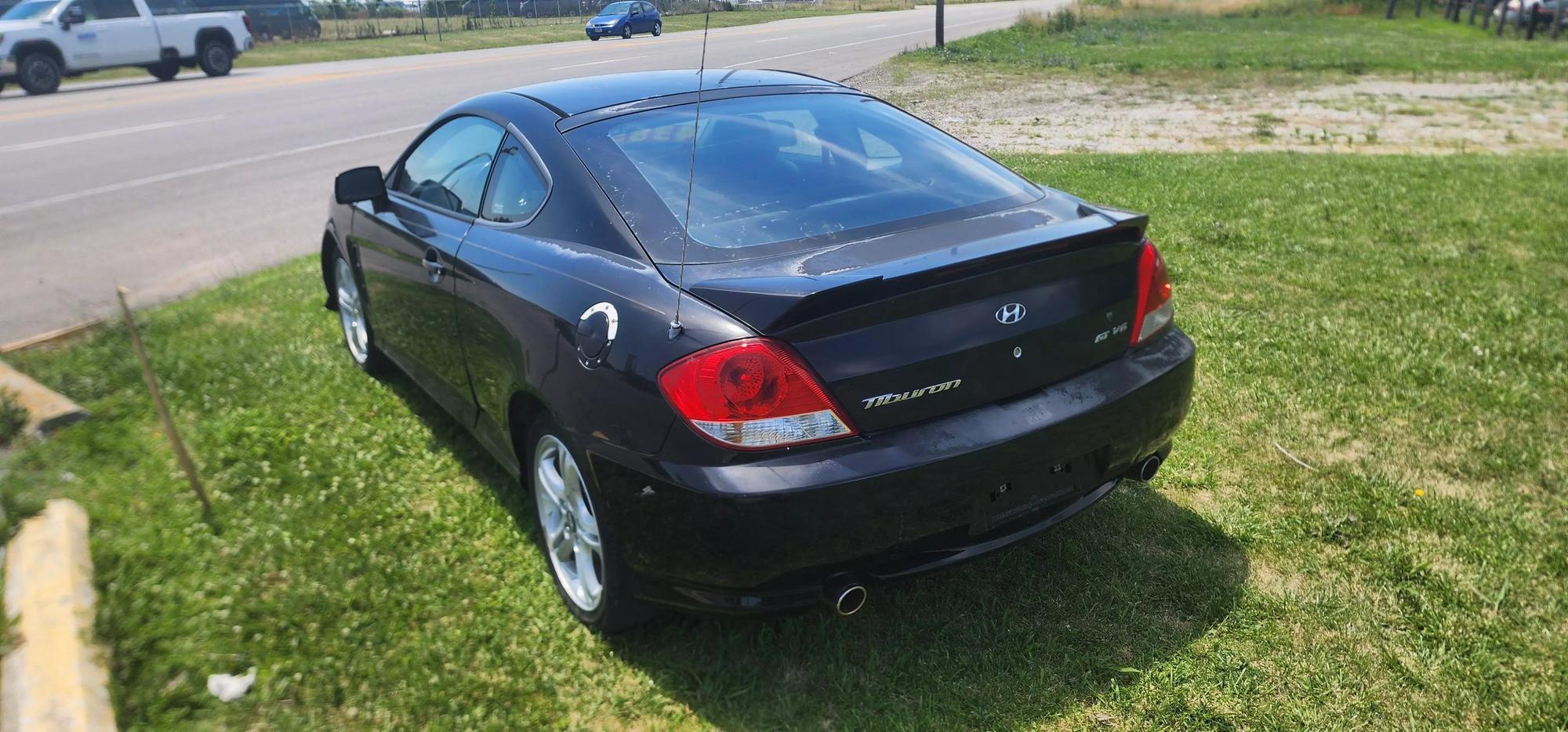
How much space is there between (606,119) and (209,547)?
6.36ft

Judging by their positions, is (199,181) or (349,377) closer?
(349,377)

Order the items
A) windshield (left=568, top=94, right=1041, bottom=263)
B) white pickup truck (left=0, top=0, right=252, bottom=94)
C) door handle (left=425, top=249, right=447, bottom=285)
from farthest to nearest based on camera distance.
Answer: white pickup truck (left=0, top=0, right=252, bottom=94) → door handle (left=425, top=249, right=447, bottom=285) → windshield (left=568, top=94, right=1041, bottom=263)

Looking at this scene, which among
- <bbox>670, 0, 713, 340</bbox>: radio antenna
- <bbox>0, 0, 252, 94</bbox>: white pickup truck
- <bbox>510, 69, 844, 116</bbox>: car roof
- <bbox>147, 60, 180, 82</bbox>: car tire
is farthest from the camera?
<bbox>147, 60, 180, 82</bbox>: car tire

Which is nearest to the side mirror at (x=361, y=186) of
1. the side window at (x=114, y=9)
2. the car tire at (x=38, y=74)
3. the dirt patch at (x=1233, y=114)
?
the dirt patch at (x=1233, y=114)

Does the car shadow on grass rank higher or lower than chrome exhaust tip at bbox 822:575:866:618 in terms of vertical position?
lower

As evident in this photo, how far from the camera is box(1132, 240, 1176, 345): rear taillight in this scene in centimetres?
311

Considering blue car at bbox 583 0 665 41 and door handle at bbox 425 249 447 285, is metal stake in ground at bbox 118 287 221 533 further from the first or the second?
blue car at bbox 583 0 665 41

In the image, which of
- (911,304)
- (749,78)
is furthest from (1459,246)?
(911,304)

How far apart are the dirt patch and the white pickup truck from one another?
47.2 ft

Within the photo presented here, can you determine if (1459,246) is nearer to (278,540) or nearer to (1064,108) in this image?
(278,540)

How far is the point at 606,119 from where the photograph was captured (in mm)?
3492

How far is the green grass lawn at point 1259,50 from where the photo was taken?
19219 mm

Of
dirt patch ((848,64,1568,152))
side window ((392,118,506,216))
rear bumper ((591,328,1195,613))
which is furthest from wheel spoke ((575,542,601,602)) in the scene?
dirt patch ((848,64,1568,152))

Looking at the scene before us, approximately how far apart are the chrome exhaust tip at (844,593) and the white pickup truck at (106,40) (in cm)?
2167
